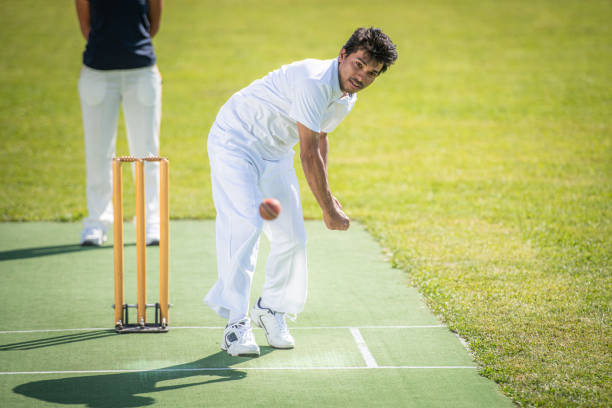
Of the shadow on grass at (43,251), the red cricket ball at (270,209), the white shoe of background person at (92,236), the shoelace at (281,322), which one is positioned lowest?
the shoelace at (281,322)

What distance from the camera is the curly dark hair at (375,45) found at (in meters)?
3.92

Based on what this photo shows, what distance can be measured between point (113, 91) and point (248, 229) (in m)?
2.96

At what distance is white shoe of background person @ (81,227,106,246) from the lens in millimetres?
6898

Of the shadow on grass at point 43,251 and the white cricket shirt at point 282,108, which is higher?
the white cricket shirt at point 282,108

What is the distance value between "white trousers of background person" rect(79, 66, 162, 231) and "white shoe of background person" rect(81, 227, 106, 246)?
0.04m

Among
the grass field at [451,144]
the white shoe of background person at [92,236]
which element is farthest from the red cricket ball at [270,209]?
the white shoe of background person at [92,236]

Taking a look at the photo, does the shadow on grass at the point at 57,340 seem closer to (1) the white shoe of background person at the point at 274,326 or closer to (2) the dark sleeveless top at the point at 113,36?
(1) the white shoe of background person at the point at 274,326

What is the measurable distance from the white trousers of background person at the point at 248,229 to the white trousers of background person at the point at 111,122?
97.5 inches

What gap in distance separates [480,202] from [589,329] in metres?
3.99

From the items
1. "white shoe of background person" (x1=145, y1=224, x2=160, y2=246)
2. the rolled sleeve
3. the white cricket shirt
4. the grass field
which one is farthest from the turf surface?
the rolled sleeve

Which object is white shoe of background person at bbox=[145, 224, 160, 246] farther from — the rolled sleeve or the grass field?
the rolled sleeve

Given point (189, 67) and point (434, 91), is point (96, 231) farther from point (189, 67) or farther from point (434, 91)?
point (189, 67)

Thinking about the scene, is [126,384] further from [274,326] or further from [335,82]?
[335,82]

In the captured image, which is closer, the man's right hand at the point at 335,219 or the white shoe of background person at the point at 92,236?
the man's right hand at the point at 335,219
